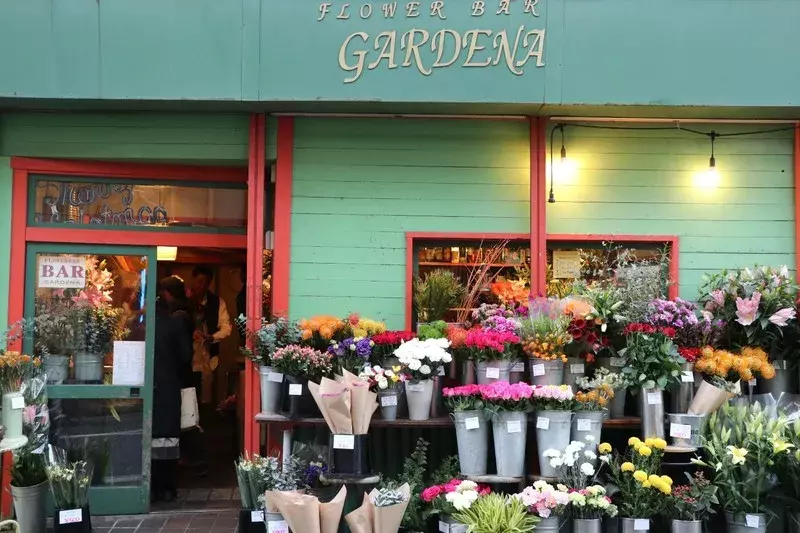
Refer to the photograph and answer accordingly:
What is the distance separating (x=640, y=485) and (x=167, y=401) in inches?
165

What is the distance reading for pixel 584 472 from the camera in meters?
4.54

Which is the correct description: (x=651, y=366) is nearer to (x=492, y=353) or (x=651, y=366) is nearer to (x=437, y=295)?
(x=492, y=353)

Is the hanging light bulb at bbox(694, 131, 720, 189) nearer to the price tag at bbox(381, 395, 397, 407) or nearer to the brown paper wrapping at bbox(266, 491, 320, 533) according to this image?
the price tag at bbox(381, 395, 397, 407)

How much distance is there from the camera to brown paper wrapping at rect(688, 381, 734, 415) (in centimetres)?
488

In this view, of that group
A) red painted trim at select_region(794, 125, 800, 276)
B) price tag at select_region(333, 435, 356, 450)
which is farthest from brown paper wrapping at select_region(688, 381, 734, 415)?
price tag at select_region(333, 435, 356, 450)

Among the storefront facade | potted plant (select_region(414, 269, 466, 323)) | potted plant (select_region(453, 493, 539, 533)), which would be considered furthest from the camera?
potted plant (select_region(414, 269, 466, 323))

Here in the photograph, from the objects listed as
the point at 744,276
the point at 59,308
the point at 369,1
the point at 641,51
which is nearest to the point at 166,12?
the point at 369,1

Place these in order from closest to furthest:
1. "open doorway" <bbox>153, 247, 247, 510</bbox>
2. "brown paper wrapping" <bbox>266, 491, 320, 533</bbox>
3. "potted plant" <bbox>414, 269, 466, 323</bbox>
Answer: "brown paper wrapping" <bbox>266, 491, 320, 533</bbox> → "potted plant" <bbox>414, 269, 466, 323</bbox> → "open doorway" <bbox>153, 247, 247, 510</bbox>

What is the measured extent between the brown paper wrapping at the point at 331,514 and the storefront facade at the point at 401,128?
144 centimetres

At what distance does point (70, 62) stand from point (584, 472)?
16.2 feet

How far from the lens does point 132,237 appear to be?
6.12 meters

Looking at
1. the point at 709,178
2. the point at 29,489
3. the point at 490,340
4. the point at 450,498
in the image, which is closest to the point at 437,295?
the point at 490,340

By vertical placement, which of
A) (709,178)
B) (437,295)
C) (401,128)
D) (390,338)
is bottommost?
(390,338)

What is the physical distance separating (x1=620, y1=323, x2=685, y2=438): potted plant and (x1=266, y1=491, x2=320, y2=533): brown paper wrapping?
2.41m
